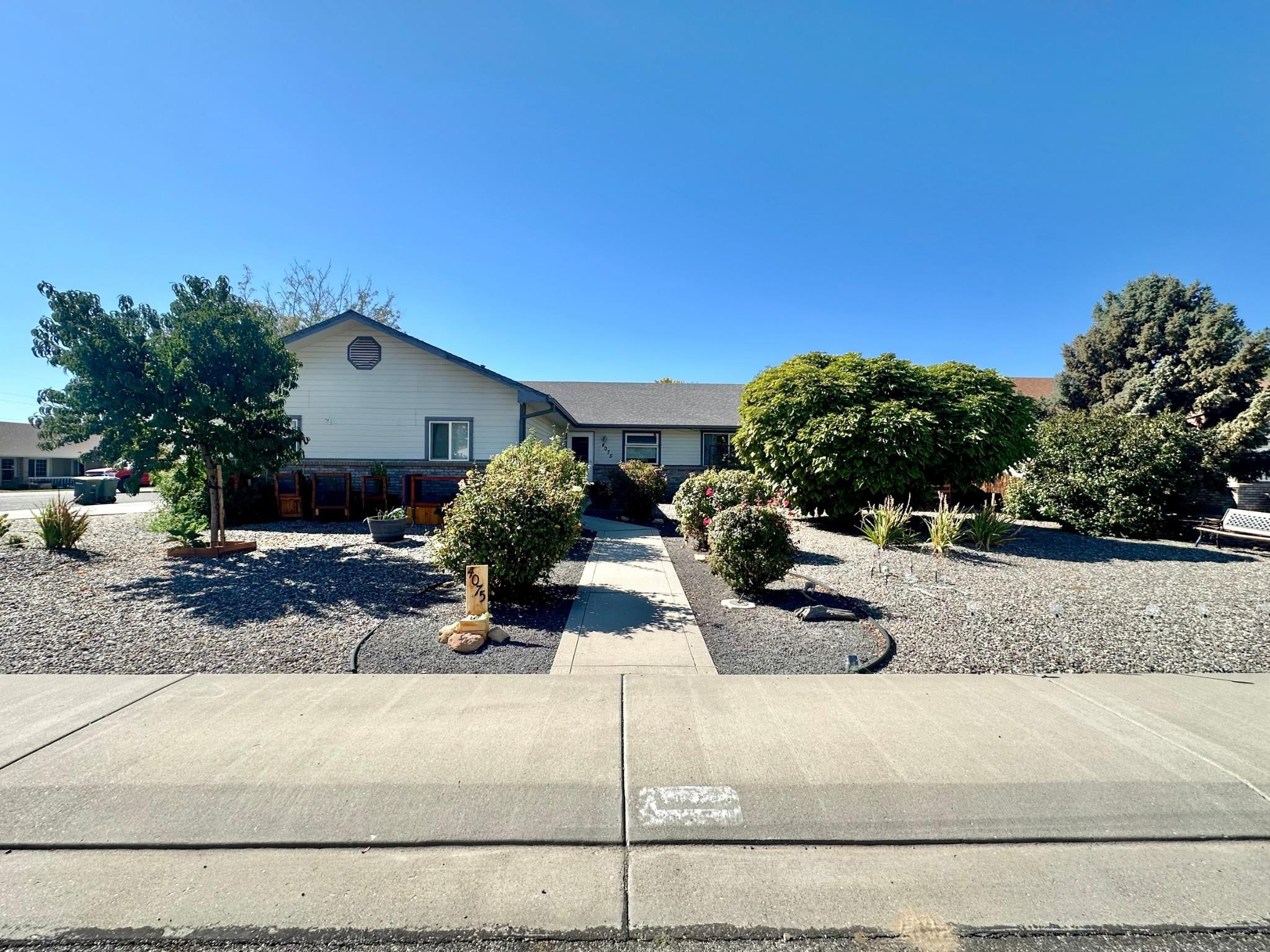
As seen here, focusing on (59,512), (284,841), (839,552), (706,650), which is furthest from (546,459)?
(284,841)

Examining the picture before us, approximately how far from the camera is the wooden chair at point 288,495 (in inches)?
535

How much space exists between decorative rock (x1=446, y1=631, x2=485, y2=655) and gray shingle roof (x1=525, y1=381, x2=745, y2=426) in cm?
1507

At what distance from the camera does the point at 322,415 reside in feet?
48.0

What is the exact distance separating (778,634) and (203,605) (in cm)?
625

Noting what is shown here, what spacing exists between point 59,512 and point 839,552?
12500mm

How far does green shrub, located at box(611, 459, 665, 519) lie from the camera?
14.9 metres

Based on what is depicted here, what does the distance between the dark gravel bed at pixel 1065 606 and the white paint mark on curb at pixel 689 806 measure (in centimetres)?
255

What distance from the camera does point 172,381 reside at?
840cm

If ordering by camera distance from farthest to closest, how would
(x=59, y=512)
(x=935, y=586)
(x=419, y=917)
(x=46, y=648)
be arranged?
(x=59, y=512)
(x=935, y=586)
(x=46, y=648)
(x=419, y=917)

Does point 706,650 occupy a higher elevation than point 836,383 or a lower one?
lower

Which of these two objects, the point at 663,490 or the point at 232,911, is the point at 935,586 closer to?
the point at 232,911

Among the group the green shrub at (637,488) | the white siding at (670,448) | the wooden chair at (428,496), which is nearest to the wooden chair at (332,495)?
the wooden chair at (428,496)

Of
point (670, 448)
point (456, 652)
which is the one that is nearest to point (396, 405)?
point (670, 448)

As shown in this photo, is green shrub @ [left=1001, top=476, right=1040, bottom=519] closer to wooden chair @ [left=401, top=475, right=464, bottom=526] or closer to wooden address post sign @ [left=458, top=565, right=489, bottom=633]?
wooden address post sign @ [left=458, top=565, right=489, bottom=633]
